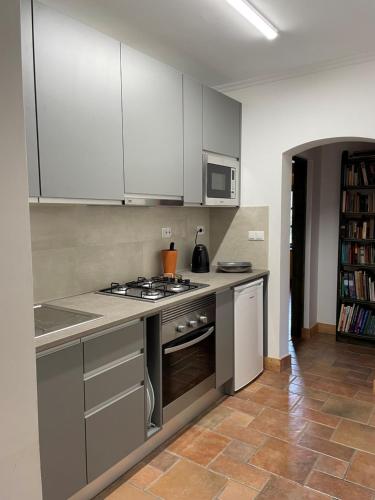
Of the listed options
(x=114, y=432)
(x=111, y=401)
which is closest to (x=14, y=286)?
(x=111, y=401)

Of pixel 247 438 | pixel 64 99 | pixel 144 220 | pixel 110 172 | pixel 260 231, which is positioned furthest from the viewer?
pixel 260 231

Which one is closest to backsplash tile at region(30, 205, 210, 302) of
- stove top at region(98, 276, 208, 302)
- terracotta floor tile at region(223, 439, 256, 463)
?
stove top at region(98, 276, 208, 302)

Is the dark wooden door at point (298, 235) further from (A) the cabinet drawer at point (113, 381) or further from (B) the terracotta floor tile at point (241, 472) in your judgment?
(A) the cabinet drawer at point (113, 381)

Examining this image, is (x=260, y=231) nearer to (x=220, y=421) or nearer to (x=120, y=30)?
(x=220, y=421)

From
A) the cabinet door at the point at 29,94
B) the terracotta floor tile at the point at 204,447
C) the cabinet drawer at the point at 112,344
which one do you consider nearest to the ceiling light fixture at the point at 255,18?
the cabinet door at the point at 29,94

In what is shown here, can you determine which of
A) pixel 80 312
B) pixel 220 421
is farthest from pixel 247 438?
pixel 80 312

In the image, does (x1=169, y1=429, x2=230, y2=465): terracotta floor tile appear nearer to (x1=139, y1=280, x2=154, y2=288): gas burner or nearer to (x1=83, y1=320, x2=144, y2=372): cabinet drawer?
(x1=83, y1=320, x2=144, y2=372): cabinet drawer

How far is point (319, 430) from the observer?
259 cm

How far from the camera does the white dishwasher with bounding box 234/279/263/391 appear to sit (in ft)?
10.1

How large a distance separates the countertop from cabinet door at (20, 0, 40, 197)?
69 centimetres

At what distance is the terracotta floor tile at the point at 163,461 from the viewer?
87.4 inches

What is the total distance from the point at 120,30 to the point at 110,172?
103 centimetres

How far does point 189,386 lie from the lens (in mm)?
2578

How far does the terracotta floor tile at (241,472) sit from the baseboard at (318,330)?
8.19 feet
